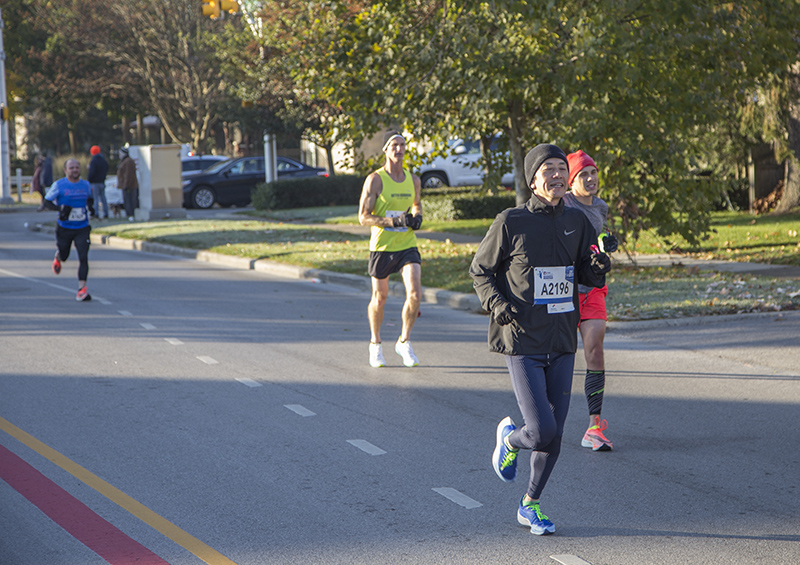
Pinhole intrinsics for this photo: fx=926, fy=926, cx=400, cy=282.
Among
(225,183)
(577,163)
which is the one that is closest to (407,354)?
(577,163)

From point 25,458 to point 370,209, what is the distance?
353 cm

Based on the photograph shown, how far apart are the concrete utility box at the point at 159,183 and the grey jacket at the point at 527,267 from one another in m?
21.8

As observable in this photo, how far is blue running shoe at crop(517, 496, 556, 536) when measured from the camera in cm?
436

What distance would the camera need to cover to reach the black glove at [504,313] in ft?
13.8

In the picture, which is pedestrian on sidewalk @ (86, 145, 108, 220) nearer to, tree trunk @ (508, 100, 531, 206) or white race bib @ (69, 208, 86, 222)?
white race bib @ (69, 208, 86, 222)

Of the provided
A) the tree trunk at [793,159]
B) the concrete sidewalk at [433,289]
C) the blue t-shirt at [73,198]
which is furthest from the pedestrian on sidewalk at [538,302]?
the tree trunk at [793,159]

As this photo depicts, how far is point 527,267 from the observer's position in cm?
431

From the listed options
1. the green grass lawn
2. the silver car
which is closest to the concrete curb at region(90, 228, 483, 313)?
the green grass lawn

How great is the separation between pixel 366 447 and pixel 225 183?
25.3 metres

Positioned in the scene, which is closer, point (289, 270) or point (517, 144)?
point (517, 144)

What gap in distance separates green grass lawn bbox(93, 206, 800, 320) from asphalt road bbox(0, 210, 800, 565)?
2.12 ft

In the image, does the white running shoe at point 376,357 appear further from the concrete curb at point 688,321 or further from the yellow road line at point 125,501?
the yellow road line at point 125,501

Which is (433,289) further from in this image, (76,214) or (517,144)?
(76,214)

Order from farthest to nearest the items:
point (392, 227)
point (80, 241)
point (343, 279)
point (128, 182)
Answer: point (128, 182) < point (343, 279) < point (80, 241) < point (392, 227)
